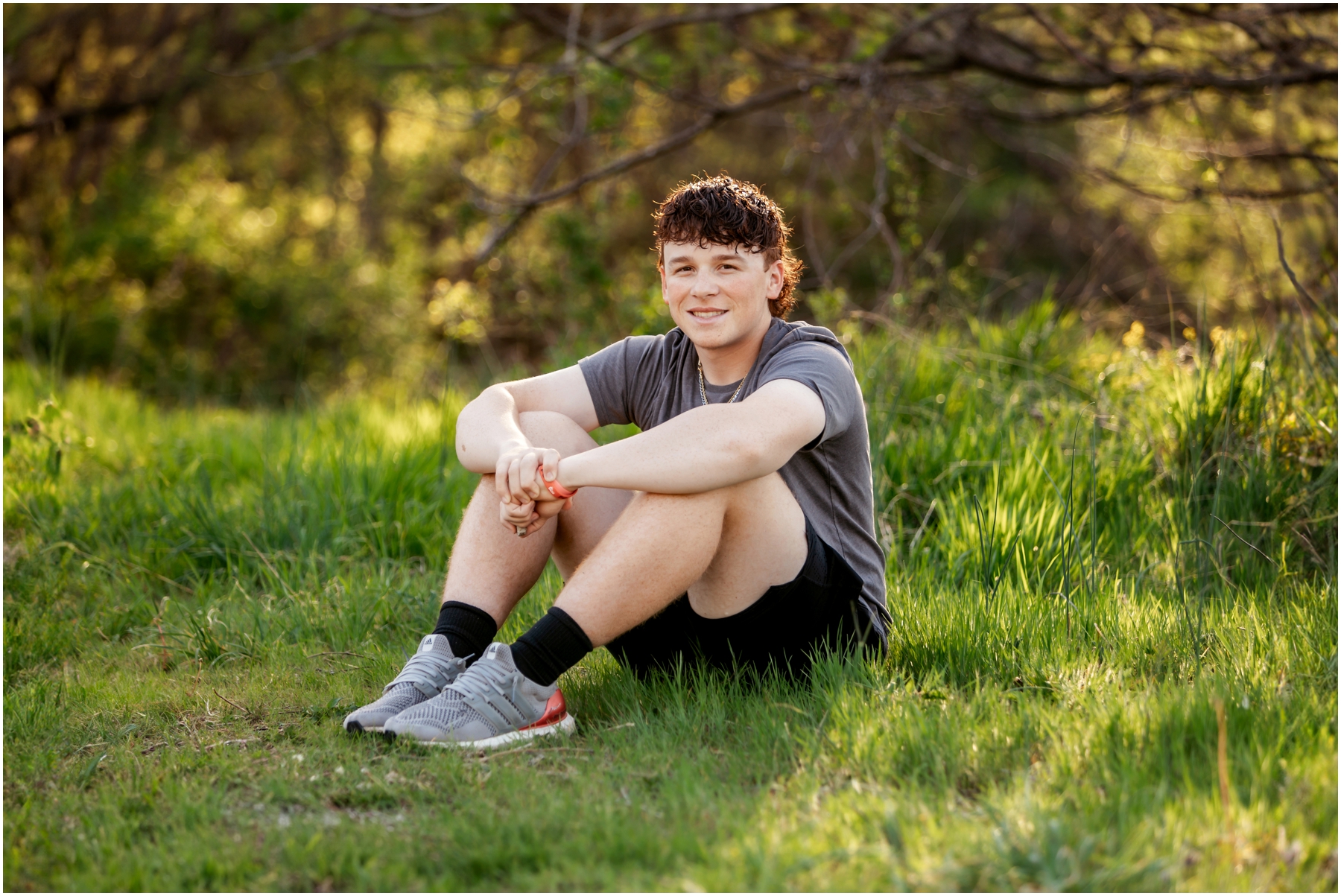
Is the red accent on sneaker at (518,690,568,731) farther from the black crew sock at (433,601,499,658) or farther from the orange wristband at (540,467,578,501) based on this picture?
the orange wristband at (540,467,578,501)

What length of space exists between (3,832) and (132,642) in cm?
144

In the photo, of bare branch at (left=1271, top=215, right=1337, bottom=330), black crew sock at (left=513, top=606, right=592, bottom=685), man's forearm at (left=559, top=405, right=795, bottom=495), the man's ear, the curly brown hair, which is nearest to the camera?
man's forearm at (left=559, top=405, right=795, bottom=495)

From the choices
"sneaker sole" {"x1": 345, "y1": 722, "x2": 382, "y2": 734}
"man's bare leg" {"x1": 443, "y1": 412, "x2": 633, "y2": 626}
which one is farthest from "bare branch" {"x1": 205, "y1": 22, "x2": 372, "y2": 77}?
"sneaker sole" {"x1": 345, "y1": 722, "x2": 382, "y2": 734}

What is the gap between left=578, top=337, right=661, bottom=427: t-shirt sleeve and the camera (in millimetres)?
3205

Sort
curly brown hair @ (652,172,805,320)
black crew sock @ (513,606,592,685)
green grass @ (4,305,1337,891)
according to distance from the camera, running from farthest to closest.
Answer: curly brown hair @ (652,172,805,320) → black crew sock @ (513,606,592,685) → green grass @ (4,305,1337,891)

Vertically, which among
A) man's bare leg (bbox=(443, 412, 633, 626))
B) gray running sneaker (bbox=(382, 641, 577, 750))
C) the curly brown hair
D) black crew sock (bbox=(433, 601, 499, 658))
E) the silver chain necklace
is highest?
the curly brown hair

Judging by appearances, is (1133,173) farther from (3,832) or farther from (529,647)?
(3,832)

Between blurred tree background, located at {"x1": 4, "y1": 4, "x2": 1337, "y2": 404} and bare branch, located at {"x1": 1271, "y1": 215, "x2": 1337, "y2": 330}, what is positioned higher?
blurred tree background, located at {"x1": 4, "y1": 4, "x2": 1337, "y2": 404}

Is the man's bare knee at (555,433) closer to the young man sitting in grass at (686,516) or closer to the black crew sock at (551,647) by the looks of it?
the young man sitting in grass at (686,516)

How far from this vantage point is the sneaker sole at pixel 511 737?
8.51 feet

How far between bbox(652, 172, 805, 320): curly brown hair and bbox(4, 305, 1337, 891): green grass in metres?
1.06

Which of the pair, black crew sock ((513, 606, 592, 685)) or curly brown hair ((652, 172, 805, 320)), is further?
curly brown hair ((652, 172, 805, 320))

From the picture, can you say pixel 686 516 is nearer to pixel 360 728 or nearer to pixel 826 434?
pixel 826 434

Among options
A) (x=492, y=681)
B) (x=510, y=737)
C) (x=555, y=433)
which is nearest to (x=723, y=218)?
(x=555, y=433)
